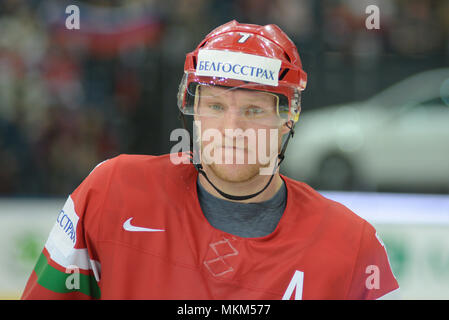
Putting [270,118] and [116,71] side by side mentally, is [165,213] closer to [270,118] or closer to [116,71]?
[270,118]

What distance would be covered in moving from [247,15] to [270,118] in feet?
8.80

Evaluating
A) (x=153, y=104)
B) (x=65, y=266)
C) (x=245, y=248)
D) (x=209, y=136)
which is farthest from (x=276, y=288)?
(x=153, y=104)

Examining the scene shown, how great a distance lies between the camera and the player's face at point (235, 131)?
157 centimetres

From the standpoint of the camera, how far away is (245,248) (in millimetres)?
1549

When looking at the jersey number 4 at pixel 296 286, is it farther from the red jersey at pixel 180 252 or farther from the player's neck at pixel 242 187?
the player's neck at pixel 242 187

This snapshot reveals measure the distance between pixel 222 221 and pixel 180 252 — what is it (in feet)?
0.53

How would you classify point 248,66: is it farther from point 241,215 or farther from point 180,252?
point 180,252

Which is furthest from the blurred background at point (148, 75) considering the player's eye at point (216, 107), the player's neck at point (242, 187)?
the player's eye at point (216, 107)

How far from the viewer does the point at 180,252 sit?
152 cm

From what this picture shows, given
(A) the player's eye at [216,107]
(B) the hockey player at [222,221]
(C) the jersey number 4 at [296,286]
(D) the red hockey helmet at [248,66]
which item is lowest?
(C) the jersey number 4 at [296,286]

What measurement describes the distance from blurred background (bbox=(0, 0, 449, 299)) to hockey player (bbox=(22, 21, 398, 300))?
2.30m

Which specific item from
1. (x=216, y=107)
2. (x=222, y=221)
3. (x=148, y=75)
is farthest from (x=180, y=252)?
(x=148, y=75)

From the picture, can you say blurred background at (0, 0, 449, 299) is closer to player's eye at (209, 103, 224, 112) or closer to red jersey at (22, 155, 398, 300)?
red jersey at (22, 155, 398, 300)

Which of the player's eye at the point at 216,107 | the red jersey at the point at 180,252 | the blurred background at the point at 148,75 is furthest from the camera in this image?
the blurred background at the point at 148,75
